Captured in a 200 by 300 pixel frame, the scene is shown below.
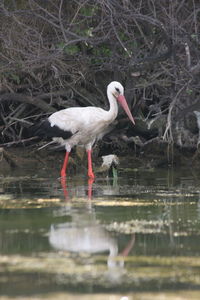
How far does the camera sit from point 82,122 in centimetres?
1322

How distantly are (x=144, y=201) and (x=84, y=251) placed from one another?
2.97 meters

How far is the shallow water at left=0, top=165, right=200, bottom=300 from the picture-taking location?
5387 millimetres

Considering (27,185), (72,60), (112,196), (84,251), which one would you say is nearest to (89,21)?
(72,60)

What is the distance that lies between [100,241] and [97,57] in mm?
6471

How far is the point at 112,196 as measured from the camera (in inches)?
394

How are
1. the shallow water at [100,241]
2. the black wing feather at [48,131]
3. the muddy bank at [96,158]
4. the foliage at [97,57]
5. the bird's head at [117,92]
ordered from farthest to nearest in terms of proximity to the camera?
the muddy bank at [96,158] < the black wing feather at [48,131] < the bird's head at [117,92] < the foliage at [97,57] < the shallow water at [100,241]

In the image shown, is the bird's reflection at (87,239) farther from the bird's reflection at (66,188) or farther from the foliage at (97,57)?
the foliage at (97,57)

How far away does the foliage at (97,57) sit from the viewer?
12.2m

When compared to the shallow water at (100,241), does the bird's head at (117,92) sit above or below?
above

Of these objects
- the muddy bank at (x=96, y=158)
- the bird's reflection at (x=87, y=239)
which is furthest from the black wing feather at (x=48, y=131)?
the bird's reflection at (x=87, y=239)

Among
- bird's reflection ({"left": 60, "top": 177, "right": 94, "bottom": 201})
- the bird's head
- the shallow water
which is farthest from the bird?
the shallow water

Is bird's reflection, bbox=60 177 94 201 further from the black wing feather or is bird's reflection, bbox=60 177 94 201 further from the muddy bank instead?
the muddy bank

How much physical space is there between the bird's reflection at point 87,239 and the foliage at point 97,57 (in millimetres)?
4245

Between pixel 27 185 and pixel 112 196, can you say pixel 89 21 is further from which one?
pixel 112 196
